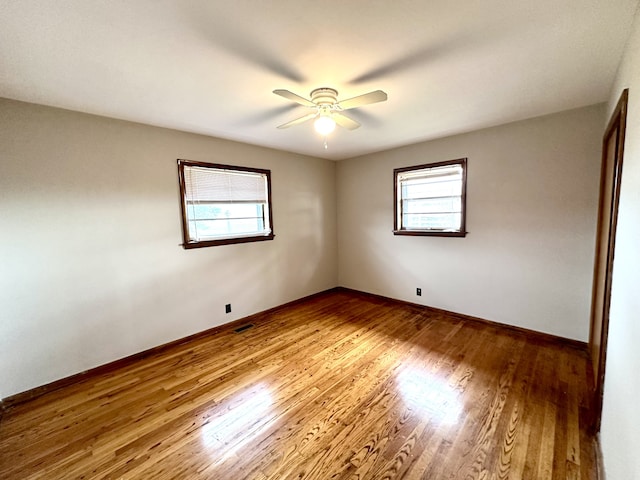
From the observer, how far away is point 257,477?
1.46m

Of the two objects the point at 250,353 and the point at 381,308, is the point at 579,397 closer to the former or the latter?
the point at 381,308

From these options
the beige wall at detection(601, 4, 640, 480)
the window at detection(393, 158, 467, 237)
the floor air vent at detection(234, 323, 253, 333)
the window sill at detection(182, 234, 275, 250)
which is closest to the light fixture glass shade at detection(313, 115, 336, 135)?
the beige wall at detection(601, 4, 640, 480)

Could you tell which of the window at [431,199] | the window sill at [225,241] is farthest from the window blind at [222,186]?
the window at [431,199]

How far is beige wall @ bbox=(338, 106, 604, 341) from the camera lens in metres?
2.63

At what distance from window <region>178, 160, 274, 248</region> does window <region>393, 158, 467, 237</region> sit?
79.0 inches

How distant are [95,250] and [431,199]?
13.0ft

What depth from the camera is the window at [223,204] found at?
10.1 ft

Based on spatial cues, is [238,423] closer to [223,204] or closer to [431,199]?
[223,204]

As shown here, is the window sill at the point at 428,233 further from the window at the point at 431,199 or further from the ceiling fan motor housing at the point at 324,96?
the ceiling fan motor housing at the point at 324,96

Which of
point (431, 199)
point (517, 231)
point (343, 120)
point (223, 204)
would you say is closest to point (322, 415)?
point (343, 120)

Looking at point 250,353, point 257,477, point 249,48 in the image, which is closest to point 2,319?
point 250,353

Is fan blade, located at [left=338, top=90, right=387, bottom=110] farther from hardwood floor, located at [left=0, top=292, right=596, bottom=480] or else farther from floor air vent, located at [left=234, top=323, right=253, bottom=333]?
floor air vent, located at [left=234, top=323, right=253, bottom=333]

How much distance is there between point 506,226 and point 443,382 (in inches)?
77.7

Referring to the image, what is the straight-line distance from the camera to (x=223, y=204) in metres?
3.38
